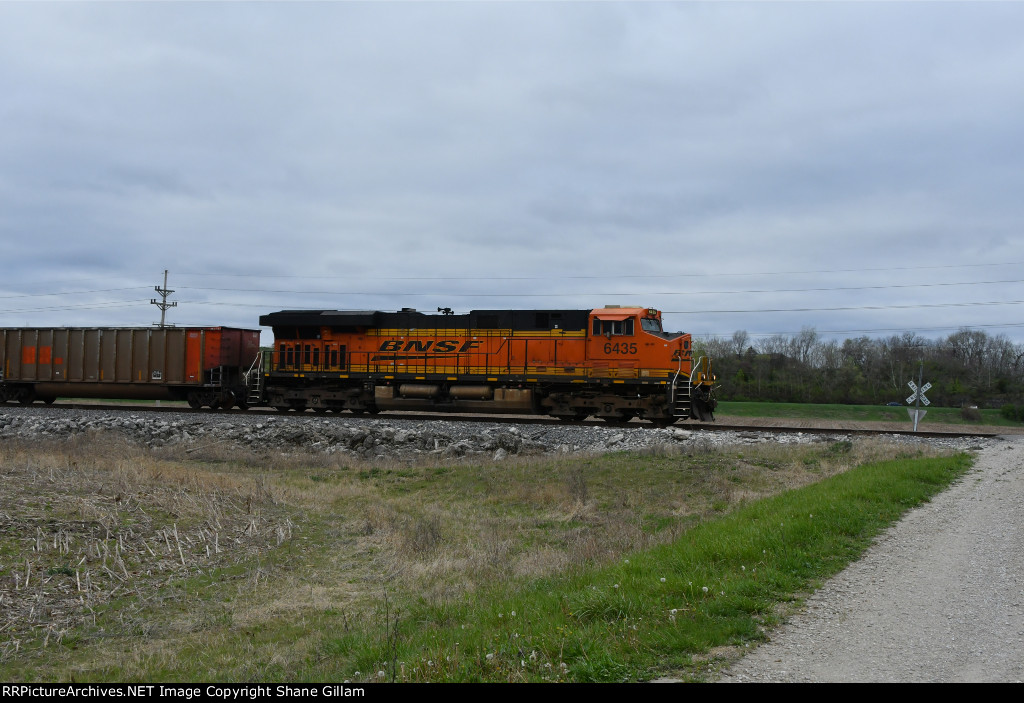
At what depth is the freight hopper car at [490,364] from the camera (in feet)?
74.7

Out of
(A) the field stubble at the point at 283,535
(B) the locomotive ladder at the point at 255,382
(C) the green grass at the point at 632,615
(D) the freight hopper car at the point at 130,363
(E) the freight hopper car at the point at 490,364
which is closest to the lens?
(C) the green grass at the point at 632,615

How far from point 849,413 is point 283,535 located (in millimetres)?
45178

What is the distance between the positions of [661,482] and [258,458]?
34.5 feet

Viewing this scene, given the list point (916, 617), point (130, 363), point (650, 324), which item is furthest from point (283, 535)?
point (130, 363)

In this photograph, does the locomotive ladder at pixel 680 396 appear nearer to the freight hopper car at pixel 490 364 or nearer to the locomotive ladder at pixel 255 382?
the freight hopper car at pixel 490 364

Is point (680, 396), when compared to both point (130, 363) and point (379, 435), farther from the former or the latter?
point (130, 363)

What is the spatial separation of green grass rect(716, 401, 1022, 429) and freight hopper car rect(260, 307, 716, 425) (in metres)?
22.9

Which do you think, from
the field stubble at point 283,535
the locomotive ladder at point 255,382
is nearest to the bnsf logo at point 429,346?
the locomotive ladder at point 255,382

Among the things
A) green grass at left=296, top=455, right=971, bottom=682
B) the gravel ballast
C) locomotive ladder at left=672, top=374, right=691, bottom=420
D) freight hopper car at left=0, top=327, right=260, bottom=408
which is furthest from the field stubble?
freight hopper car at left=0, top=327, right=260, bottom=408

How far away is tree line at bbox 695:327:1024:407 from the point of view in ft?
193

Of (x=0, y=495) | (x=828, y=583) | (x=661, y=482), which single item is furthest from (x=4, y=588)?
(x=661, y=482)

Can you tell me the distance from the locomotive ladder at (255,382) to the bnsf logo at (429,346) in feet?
17.4

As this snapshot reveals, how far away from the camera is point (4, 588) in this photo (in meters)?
7.87

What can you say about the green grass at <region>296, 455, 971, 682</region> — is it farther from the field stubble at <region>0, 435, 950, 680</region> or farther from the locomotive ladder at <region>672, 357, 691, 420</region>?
the locomotive ladder at <region>672, 357, 691, 420</region>
